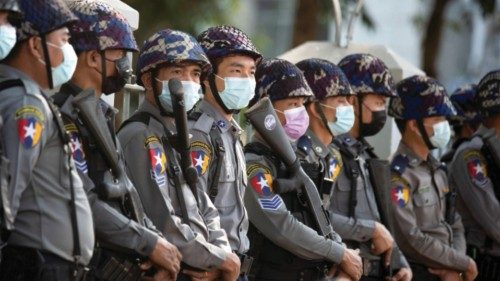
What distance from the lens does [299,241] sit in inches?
334

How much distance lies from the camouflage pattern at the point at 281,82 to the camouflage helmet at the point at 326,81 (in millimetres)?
342

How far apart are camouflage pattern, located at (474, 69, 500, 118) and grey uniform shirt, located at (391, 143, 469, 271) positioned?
2.73 feet

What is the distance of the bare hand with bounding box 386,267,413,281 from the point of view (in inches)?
381

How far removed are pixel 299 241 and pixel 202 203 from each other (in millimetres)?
998

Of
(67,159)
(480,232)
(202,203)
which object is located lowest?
(480,232)

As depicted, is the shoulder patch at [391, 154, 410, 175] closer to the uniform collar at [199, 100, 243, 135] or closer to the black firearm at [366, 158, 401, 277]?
the black firearm at [366, 158, 401, 277]

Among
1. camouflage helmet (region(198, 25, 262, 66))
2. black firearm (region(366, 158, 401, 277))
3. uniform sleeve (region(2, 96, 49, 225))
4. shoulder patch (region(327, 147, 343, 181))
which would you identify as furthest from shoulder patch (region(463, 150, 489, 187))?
uniform sleeve (region(2, 96, 49, 225))

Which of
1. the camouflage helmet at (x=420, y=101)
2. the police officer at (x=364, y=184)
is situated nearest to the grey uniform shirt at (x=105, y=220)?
the police officer at (x=364, y=184)

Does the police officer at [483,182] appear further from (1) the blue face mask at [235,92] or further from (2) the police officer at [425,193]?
(1) the blue face mask at [235,92]

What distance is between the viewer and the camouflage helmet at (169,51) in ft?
25.3

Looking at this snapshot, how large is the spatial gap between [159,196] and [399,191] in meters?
3.03

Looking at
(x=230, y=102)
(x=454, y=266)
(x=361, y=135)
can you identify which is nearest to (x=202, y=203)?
(x=230, y=102)

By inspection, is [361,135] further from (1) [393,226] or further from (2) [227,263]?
(2) [227,263]

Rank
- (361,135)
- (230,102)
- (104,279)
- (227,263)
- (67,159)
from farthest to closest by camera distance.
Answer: (361,135)
(230,102)
(227,263)
(104,279)
(67,159)
